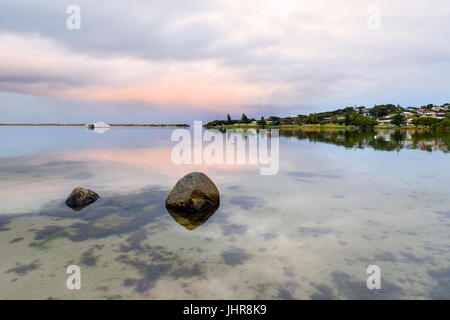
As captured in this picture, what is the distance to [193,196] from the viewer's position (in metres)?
13.1

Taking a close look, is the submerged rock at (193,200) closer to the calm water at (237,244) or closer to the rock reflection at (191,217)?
the rock reflection at (191,217)

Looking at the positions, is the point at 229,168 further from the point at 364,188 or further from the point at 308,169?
the point at 364,188

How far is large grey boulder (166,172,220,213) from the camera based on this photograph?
1288 cm

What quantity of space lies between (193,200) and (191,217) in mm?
1049

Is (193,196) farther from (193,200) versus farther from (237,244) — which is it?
(237,244)

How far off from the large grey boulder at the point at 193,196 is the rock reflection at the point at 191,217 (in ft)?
0.72

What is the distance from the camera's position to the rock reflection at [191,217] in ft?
36.8

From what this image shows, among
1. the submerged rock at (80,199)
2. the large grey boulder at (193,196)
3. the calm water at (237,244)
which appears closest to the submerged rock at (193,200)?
the large grey boulder at (193,196)

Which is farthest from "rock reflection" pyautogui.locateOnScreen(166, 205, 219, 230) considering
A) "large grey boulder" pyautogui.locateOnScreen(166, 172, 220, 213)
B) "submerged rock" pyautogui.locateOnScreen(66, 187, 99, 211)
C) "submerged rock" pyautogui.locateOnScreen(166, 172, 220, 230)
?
"submerged rock" pyautogui.locateOnScreen(66, 187, 99, 211)

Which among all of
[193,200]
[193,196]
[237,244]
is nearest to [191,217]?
[193,200]

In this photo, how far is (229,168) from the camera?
26.0 m

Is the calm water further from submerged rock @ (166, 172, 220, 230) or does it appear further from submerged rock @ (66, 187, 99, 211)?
submerged rock @ (166, 172, 220, 230)
